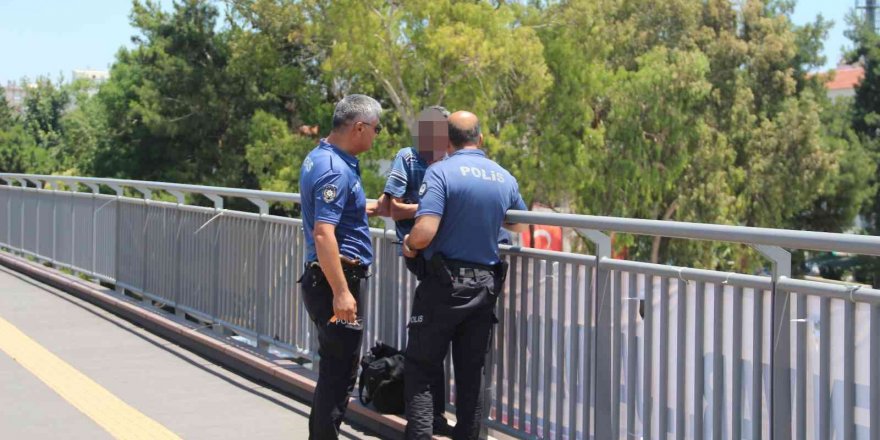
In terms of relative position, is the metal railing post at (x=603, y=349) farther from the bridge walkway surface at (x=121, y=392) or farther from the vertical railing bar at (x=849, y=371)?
the bridge walkway surface at (x=121, y=392)

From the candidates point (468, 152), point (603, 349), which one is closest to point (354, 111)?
point (468, 152)

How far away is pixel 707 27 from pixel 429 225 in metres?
47.6

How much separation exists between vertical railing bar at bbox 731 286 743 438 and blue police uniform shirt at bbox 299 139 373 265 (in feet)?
5.64

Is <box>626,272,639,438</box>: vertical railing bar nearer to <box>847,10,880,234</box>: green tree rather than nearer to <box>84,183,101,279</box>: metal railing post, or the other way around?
<box>84,183,101,279</box>: metal railing post

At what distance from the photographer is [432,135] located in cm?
535

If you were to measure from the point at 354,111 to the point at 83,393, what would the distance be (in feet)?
10.7

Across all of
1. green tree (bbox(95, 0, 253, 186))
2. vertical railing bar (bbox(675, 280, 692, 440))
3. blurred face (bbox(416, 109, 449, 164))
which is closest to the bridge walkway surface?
blurred face (bbox(416, 109, 449, 164))

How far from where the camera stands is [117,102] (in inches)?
2072

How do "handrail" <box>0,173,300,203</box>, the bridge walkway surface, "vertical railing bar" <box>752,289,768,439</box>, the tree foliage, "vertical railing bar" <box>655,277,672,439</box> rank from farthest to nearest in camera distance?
1. the tree foliage
2. "handrail" <box>0,173,300,203</box>
3. the bridge walkway surface
4. "vertical railing bar" <box>655,277,672,439</box>
5. "vertical railing bar" <box>752,289,768,439</box>

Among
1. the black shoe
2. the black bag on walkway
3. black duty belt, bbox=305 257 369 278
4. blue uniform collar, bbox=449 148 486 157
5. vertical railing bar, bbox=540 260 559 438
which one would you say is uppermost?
blue uniform collar, bbox=449 148 486 157

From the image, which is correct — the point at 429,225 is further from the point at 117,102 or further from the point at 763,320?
the point at 117,102

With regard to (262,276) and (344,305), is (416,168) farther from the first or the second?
(262,276)

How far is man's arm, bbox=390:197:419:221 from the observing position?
5395 mm

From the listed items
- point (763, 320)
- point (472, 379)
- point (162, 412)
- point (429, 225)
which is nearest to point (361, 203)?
point (429, 225)
